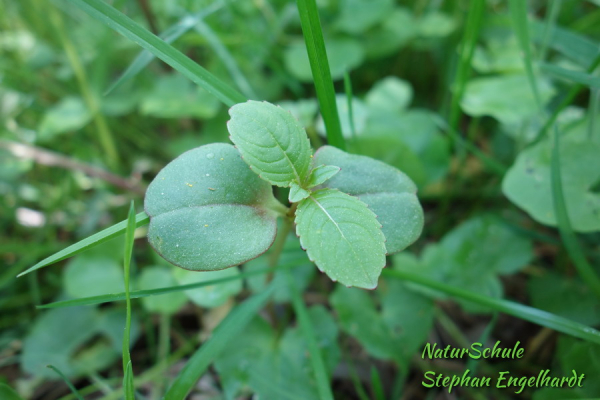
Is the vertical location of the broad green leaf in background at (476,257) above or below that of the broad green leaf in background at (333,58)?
below

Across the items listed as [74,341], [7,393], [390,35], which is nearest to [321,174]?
[7,393]

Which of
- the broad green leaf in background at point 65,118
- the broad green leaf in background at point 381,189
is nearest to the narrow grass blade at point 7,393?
the broad green leaf in background at point 381,189

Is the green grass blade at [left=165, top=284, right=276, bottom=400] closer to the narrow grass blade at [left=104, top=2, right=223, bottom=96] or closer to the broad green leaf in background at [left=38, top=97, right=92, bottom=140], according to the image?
the narrow grass blade at [left=104, top=2, right=223, bottom=96]

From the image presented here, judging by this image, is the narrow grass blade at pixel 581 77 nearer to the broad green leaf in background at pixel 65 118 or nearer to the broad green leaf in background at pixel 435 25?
the broad green leaf in background at pixel 435 25

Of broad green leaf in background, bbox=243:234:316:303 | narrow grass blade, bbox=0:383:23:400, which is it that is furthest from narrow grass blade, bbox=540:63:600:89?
narrow grass blade, bbox=0:383:23:400

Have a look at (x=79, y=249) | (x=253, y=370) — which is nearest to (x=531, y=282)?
(x=253, y=370)
